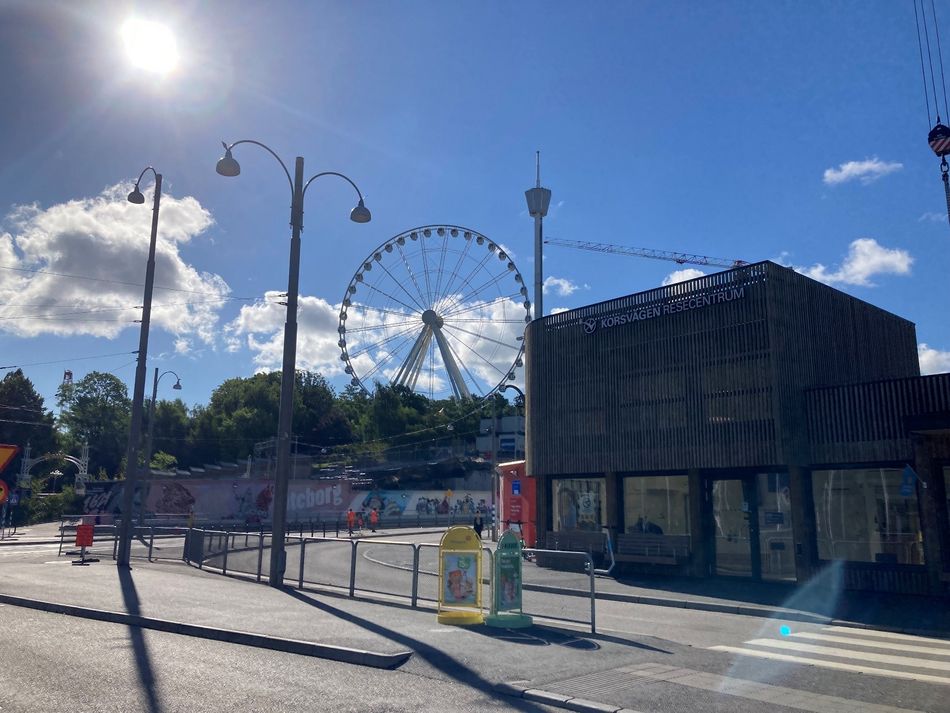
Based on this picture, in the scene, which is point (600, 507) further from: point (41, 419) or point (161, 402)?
point (161, 402)

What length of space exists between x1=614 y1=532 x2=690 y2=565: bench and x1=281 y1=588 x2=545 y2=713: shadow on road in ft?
38.6

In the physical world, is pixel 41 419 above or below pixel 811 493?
above

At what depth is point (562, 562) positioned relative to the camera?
2416cm

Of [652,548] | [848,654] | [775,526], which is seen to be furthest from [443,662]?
[652,548]

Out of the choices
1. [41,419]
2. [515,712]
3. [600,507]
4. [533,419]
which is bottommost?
[515,712]

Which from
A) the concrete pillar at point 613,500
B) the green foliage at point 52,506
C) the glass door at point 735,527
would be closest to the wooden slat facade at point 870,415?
the glass door at point 735,527

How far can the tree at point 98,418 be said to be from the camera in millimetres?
107562

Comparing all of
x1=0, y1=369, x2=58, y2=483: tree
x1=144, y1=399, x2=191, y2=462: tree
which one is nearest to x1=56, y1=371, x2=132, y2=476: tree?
x1=144, y1=399, x2=191, y2=462: tree

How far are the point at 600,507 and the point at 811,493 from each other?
7086mm

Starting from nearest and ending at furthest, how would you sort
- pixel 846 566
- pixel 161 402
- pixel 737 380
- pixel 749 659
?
1. pixel 749 659
2. pixel 846 566
3. pixel 737 380
4. pixel 161 402

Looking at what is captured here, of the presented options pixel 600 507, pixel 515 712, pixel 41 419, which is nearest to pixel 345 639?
pixel 515 712

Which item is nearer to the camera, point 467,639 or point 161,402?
point 467,639

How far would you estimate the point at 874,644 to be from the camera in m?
12.2

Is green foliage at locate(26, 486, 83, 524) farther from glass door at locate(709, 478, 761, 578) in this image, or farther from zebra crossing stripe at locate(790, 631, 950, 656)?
zebra crossing stripe at locate(790, 631, 950, 656)
